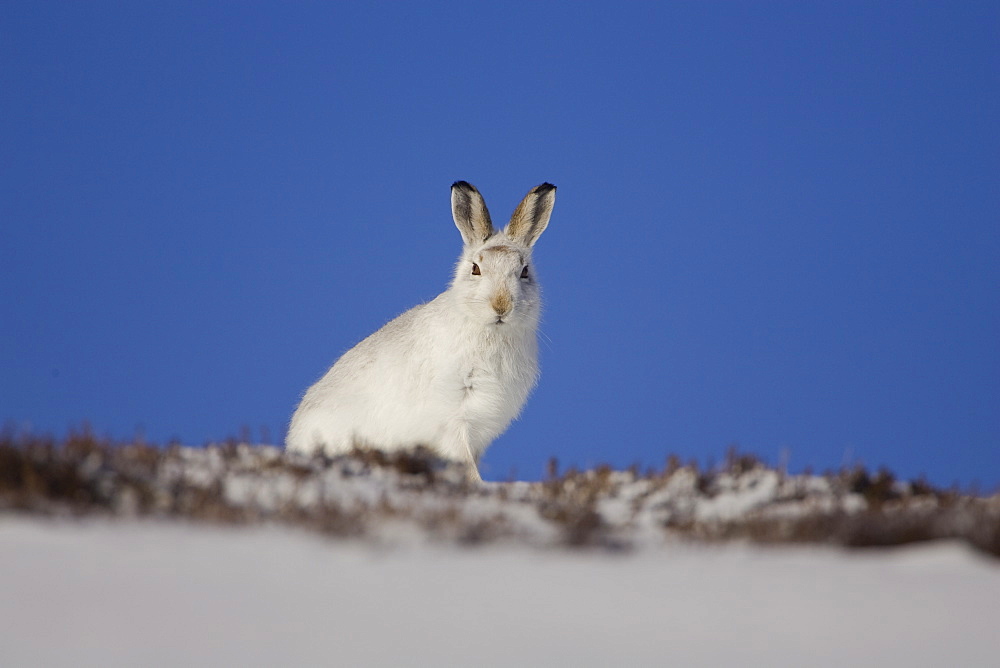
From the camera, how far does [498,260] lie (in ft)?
35.2

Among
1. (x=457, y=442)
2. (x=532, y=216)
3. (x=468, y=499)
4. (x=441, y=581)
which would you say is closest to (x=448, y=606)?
(x=441, y=581)

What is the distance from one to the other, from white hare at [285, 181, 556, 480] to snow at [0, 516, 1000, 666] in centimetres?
464

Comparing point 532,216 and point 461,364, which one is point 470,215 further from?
point 461,364

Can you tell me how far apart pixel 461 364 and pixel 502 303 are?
776 mm

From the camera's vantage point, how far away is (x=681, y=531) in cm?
662

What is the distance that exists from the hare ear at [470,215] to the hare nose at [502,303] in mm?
1269

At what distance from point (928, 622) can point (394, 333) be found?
25.4ft

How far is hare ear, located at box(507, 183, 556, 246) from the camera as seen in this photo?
1140 cm

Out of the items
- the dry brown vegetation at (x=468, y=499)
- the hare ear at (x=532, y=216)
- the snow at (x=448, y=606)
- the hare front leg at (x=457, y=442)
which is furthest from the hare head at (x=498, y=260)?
the snow at (x=448, y=606)

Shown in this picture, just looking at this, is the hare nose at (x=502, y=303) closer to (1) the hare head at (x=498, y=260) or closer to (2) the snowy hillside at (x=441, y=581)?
(1) the hare head at (x=498, y=260)

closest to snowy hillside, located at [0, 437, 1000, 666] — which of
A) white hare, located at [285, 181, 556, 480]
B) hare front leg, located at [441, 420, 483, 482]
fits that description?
hare front leg, located at [441, 420, 483, 482]

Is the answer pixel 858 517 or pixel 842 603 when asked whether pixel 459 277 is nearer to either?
pixel 858 517

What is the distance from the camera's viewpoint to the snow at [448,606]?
4.34m

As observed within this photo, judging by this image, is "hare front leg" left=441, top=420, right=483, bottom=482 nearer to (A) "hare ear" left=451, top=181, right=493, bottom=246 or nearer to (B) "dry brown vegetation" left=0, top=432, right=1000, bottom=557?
(B) "dry brown vegetation" left=0, top=432, right=1000, bottom=557
